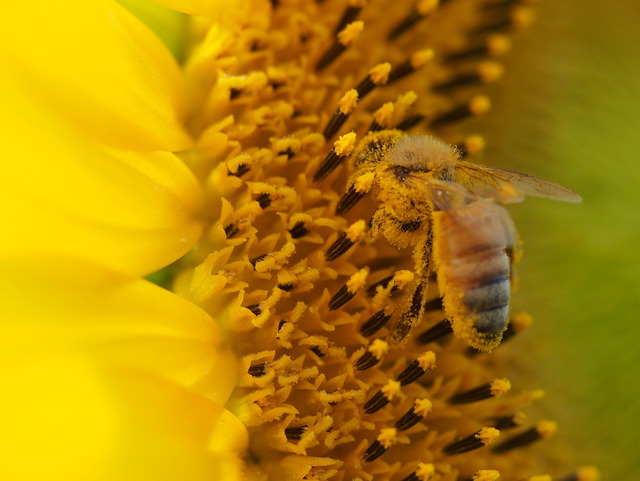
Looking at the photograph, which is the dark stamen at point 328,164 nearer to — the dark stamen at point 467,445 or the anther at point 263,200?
the anther at point 263,200

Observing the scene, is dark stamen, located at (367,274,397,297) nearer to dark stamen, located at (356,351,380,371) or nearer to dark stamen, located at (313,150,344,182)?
dark stamen, located at (356,351,380,371)

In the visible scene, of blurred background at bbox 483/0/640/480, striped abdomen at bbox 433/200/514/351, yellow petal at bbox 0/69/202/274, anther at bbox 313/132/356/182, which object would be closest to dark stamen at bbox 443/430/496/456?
striped abdomen at bbox 433/200/514/351

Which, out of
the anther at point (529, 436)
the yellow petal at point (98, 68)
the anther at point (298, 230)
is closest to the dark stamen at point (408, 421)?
the anther at point (529, 436)

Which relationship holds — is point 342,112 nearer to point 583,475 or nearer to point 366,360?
point 366,360

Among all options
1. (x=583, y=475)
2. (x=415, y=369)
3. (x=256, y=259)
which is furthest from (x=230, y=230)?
(x=583, y=475)

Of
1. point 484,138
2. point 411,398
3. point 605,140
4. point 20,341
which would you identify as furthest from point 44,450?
point 605,140

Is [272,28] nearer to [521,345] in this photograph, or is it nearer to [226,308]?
[226,308]
